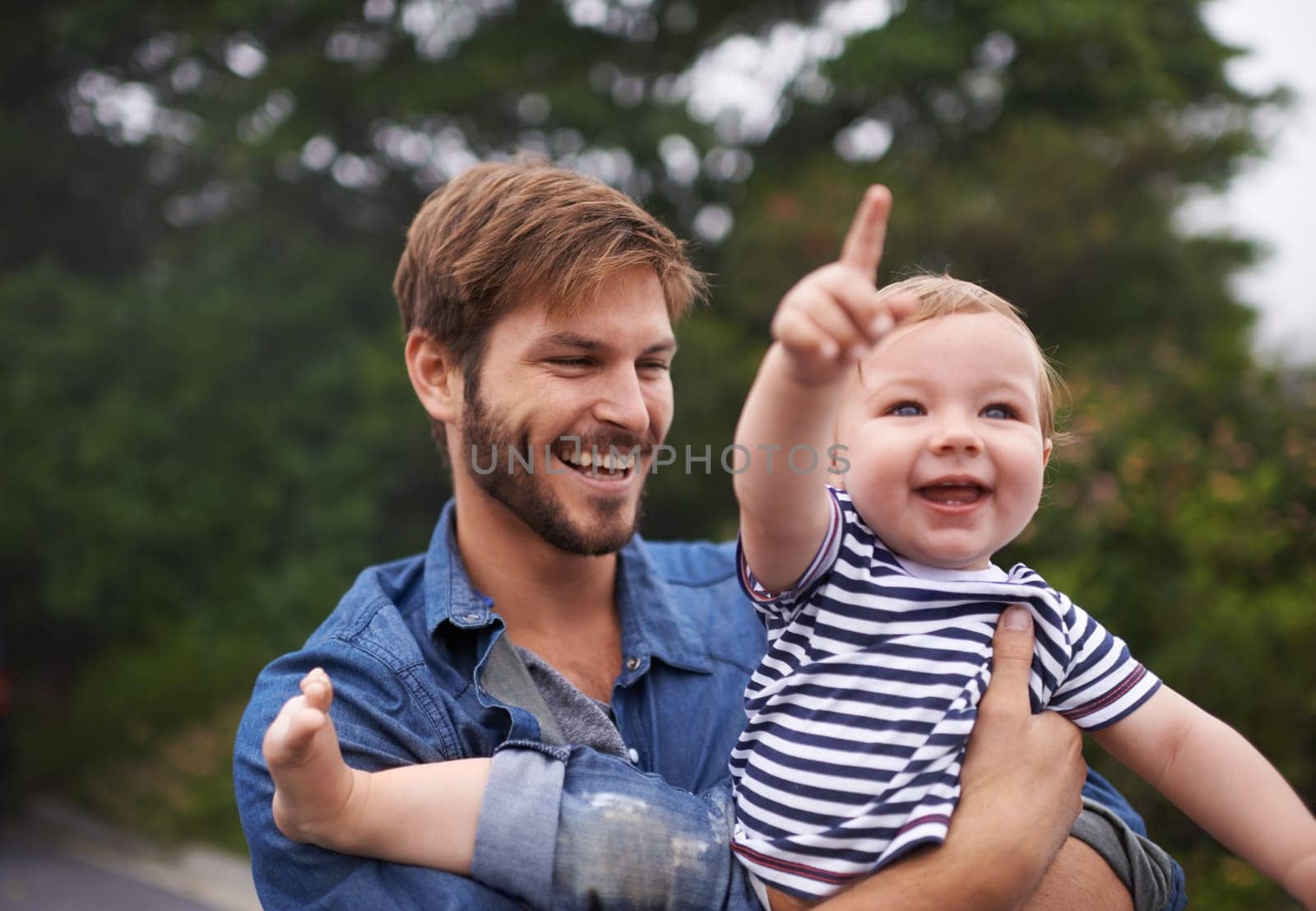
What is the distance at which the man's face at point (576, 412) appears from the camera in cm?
212

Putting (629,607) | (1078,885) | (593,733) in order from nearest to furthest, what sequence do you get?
1. (1078,885)
2. (593,733)
3. (629,607)

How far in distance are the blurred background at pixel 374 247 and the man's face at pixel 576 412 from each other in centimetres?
465

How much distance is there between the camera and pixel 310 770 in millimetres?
1551

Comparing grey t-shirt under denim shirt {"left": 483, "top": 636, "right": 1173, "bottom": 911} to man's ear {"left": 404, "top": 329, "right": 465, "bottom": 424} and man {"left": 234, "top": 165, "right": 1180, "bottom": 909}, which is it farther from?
man's ear {"left": 404, "top": 329, "right": 465, "bottom": 424}

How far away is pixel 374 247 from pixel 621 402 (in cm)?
695

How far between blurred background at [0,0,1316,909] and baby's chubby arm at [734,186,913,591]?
5.23 meters

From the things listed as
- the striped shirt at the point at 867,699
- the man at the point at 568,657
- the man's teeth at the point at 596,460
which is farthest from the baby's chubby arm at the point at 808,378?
the man's teeth at the point at 596,460

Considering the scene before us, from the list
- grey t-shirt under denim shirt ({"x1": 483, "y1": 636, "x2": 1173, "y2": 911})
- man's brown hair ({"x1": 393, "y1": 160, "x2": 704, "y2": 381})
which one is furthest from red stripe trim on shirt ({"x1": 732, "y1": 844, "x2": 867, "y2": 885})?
man's brown hair ({"x1": 393, "y1": 160, "x2": 704, "y2": 381})

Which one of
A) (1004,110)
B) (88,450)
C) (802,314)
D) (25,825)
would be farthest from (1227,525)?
(25,825)

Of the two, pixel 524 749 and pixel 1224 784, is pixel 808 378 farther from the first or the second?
pixel 1224 784

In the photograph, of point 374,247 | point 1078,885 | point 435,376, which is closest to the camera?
point 1078,885

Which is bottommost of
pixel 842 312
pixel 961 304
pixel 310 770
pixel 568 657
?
pixel 310 770

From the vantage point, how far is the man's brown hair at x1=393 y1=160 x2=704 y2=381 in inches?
84.1

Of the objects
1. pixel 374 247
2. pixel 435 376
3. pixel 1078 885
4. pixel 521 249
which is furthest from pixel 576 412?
pixel 374 247
